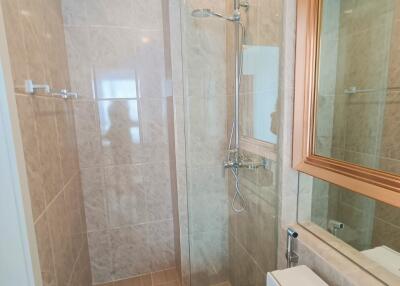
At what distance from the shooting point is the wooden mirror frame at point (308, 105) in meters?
0.93

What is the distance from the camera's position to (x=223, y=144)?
1.66 meters

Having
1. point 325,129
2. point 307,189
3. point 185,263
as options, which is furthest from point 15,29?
point 185,263

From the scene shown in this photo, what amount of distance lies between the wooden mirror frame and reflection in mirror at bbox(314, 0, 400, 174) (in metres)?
0.03

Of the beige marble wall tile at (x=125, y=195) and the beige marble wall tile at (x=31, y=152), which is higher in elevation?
the beige marble wall tile at (x=31, y=152)

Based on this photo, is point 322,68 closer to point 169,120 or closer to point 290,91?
point 290,91

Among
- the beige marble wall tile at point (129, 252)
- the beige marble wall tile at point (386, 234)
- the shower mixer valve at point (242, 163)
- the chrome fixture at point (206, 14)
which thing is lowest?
the beige marble wall tile at point (129, 252)

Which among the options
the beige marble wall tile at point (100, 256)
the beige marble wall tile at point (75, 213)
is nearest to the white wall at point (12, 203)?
the beige marble wall tile at point (75, 213)

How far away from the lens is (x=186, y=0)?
60.4 inches

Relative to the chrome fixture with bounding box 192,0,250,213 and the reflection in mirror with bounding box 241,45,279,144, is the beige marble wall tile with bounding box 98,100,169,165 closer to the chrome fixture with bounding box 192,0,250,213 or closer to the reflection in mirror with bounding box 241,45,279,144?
the chrome fixture with bounding box 192,0,250,213

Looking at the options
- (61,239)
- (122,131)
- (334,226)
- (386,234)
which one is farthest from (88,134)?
(386,234)

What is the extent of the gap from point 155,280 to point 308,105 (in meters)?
1.93

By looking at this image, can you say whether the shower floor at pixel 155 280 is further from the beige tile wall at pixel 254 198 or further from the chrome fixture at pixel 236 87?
the chrome fixture at pixel 236 87

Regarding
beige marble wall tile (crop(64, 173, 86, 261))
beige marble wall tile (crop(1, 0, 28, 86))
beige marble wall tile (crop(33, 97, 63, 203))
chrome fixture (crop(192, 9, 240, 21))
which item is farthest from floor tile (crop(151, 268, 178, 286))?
chrome fixture (crop(192, 9, 240, 21))

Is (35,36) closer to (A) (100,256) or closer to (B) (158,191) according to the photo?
(B) (158,191)
